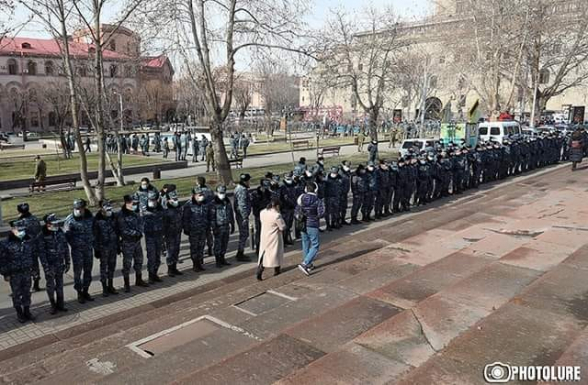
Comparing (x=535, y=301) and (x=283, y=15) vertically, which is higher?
(x=283, y=15)

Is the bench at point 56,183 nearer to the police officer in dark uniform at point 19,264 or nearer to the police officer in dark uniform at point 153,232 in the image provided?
the police officer in dark uniform at point 153,232

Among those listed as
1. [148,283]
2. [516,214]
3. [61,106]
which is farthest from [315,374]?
[61,106]

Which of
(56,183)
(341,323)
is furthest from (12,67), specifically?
(341,323)

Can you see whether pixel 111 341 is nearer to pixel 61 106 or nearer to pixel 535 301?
pixel 535 301

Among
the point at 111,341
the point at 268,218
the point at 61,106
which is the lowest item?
the point at 111,341

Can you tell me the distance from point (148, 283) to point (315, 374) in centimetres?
448

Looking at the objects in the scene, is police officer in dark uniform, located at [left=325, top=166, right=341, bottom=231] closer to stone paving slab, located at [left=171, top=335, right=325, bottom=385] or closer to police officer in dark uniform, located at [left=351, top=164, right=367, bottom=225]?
police officer in dark uniform, located at [left=351, top=164, right=367, bottom=225]

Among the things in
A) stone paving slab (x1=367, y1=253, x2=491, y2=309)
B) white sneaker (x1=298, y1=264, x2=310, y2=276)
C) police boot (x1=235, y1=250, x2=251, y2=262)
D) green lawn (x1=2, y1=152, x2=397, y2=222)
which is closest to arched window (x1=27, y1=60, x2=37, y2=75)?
green lawn (x1=2, y1=152, x2=397, y2=222)

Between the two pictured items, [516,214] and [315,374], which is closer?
[315,374]

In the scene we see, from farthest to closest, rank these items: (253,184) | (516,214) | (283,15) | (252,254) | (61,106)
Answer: (61,106)
(253,184)
(283,15)
(516,214)
(252,254)

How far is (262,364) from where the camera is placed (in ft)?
18.4

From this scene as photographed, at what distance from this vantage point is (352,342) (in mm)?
6039

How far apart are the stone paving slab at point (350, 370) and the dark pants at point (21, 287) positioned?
425 cm

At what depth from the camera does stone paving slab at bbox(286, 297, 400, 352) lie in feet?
20.2
